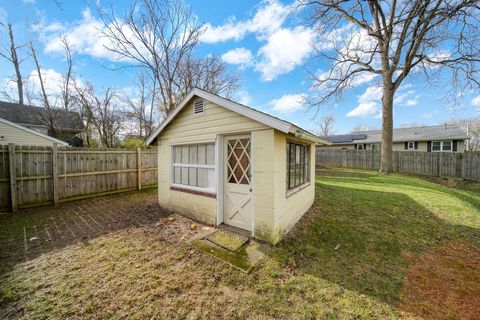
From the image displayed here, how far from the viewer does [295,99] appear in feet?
44.3

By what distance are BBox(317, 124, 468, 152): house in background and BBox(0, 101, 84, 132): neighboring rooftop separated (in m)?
25.4

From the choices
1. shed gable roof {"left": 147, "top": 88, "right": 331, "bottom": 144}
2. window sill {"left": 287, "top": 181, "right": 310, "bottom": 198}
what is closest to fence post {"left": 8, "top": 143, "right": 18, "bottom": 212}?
shed gable roof {"left": 147, "top": 88, "right": 331, "bottom": 144}

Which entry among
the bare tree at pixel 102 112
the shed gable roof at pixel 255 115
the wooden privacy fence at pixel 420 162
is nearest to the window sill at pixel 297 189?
the shed gable roof at pixel 255 115

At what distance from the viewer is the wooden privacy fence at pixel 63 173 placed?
19.3 feet

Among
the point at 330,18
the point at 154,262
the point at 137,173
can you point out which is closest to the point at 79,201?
the point at 137,173

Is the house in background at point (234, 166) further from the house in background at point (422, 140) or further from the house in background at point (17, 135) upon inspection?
the house in background at point (422, 140)

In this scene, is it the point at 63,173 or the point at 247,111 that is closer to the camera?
the point at 247,111

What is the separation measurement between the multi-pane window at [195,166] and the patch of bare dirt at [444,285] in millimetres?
4203

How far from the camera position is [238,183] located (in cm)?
472

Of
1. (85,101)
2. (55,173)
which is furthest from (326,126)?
(55,173)

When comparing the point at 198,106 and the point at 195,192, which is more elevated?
the point at 198,106

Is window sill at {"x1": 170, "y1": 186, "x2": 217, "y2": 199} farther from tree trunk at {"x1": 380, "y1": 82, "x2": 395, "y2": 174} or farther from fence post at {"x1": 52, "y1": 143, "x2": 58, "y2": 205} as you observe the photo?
tree trunk at {"x1": 380, "y1": 82, "x2": 395, "y2": 174}

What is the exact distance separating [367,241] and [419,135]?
23.1 meters

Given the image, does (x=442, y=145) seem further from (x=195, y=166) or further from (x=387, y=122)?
(x=195, y=166)
